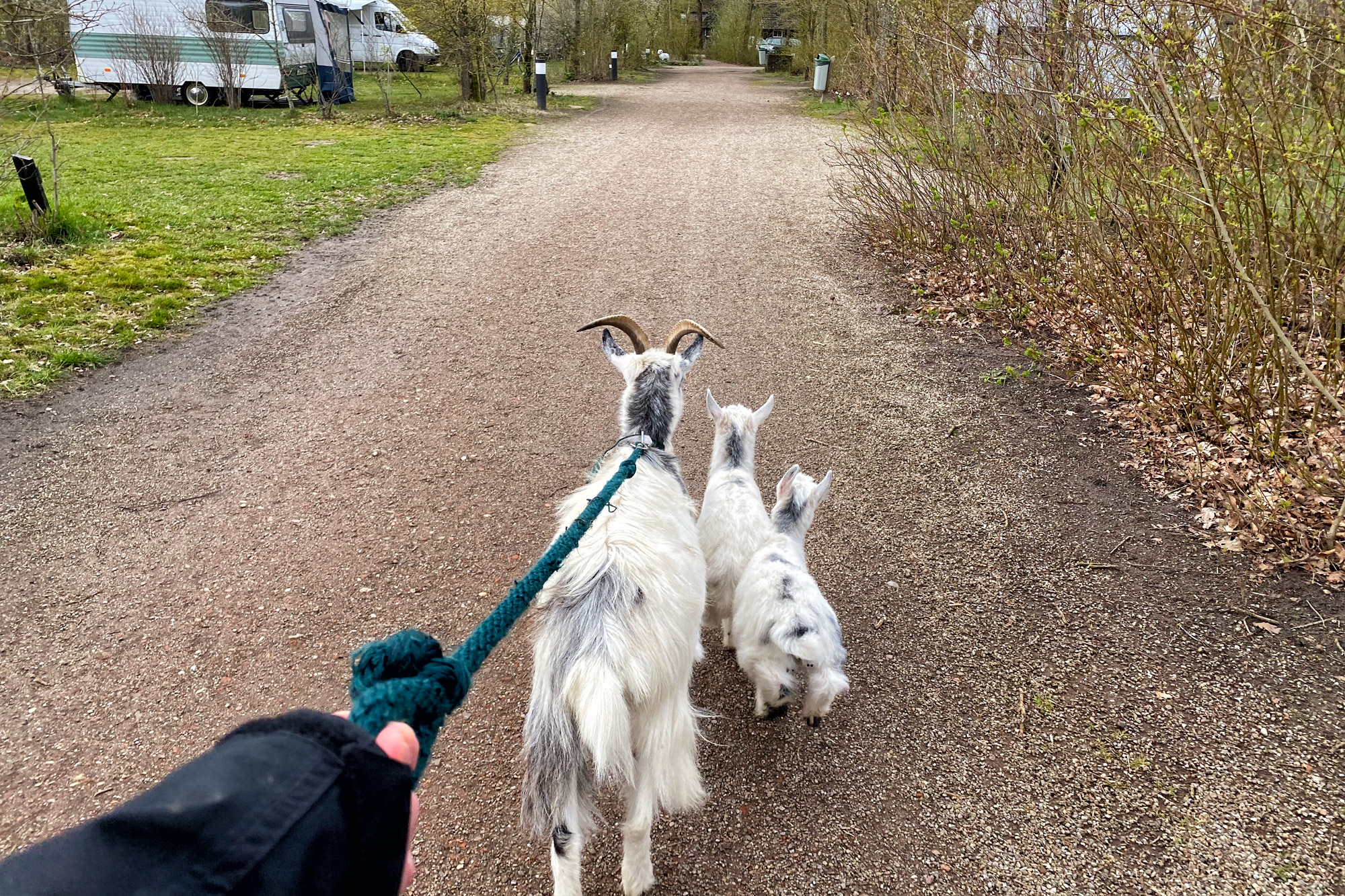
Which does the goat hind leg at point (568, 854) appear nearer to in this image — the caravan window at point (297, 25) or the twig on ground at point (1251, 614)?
the twig on ground at point (1251, 614)

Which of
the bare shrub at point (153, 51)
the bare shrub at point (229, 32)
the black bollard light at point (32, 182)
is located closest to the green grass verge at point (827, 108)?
the bare shrub at point (229, 32)

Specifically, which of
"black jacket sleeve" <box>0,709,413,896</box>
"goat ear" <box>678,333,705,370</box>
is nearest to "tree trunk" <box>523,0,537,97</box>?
"goat ear" <box>678,333,705,370</box>

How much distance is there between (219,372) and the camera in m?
6.81

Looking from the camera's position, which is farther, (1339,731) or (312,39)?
(312,39)

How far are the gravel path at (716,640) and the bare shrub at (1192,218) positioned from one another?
0.61 metres

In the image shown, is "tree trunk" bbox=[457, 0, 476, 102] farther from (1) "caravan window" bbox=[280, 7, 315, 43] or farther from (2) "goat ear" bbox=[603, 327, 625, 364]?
(2) "goat ear" bbox=[603, 327, 625, 364]

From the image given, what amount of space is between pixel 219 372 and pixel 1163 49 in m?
7.69

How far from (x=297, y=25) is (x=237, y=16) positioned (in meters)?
1.47

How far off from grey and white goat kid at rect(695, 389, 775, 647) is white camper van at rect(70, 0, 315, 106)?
22.0 metres

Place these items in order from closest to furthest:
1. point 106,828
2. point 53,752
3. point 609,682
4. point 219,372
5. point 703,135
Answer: point 106,828, point 609,682, point 53,752, point 219,372, point 703,135

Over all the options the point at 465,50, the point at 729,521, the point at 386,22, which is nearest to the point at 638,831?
the point at 729,521

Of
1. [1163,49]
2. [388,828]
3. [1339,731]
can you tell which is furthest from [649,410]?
[1163,49]

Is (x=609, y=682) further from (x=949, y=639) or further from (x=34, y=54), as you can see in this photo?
(x=34, y=54)

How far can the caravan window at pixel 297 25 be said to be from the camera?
20828mm
